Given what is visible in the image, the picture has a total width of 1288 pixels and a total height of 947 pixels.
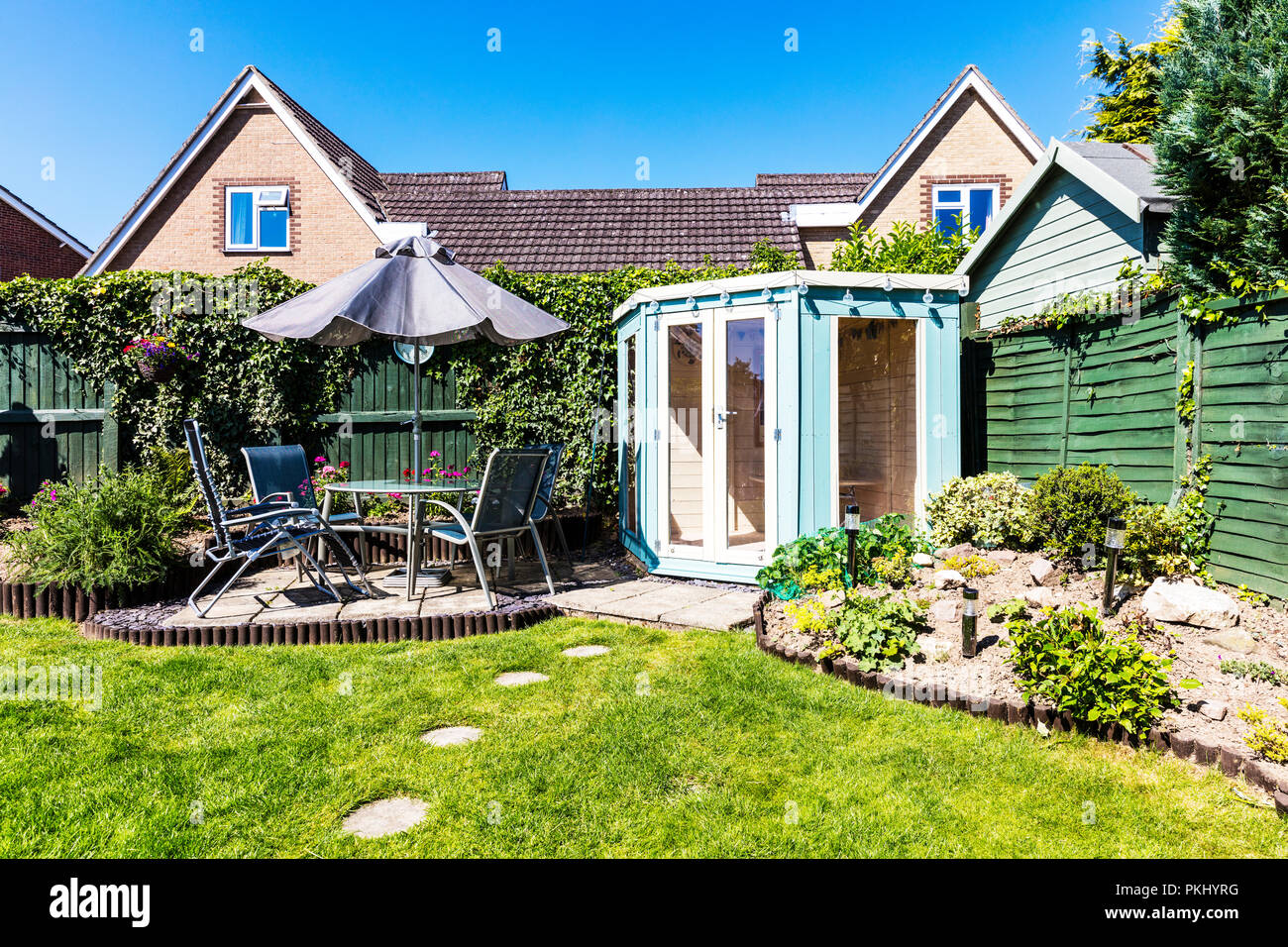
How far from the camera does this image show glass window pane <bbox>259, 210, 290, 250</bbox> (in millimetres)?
13898

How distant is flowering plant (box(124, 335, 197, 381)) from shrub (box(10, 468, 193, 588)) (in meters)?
2.86

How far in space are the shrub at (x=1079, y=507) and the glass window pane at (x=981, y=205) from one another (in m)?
10.8

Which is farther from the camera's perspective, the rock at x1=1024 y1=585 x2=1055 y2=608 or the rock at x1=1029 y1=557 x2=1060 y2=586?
the rock at x1=1029 y1=557 x2=1060 y2=586

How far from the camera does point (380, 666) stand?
3787 millimetres

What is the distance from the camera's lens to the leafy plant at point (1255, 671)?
3.27m

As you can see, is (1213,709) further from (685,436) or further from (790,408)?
(685,436)

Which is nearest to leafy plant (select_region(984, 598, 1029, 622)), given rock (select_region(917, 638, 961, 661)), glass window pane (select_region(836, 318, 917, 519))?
rock (select_region(917, 638, 961, 661))

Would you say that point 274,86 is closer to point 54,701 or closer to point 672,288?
point 672,288

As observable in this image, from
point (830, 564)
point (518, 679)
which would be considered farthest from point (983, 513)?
point (518, 679)

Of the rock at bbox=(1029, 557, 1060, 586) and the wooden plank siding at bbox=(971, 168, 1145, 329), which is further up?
the wooden plank siding at bbox=(971, 168, 1145, 329)

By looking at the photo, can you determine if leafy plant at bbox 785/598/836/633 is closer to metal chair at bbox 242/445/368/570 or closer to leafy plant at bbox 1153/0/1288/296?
metal chair at bbox 242/445/368/570

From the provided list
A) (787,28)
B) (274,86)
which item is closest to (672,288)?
(787,28)

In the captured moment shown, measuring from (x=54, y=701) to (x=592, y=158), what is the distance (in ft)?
37.2

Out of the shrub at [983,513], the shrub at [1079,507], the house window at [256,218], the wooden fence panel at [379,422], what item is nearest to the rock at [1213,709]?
the shrub at [1079,507]
